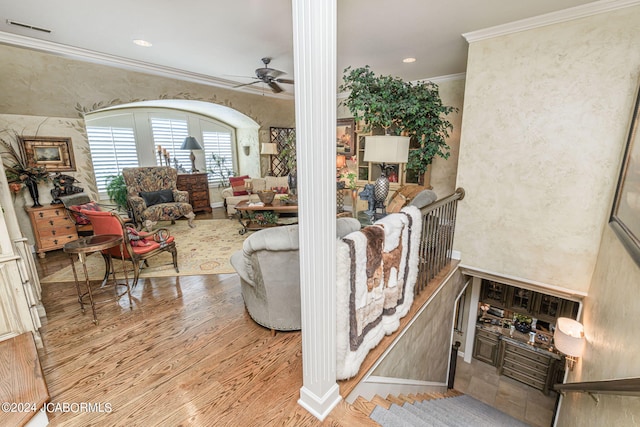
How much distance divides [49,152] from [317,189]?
5119mm

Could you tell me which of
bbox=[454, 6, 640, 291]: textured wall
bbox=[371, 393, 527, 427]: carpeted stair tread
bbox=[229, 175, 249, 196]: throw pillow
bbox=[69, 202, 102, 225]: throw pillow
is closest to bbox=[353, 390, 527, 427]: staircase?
bbox=[371, 393, 527, 427]: carpeted stair tread

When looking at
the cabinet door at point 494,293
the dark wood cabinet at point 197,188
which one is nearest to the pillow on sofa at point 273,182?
the dark wood cabinet at point 197,188

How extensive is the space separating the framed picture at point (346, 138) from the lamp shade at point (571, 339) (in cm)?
467

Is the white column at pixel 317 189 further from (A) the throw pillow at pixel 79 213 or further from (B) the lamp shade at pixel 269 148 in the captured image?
(B) the lamp shade at pixel 269 148

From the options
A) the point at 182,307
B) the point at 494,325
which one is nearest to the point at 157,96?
the point at 182,307

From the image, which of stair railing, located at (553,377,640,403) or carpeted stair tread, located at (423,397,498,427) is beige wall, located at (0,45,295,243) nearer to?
carpeted stair tread, located at (423,397,498,427)

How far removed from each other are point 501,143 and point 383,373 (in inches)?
105

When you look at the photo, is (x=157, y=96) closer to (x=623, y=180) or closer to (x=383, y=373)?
(x=383, y=373)

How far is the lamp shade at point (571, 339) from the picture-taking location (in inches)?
103

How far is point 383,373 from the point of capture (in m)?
2.20

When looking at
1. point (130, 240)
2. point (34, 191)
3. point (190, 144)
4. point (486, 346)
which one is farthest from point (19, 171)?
point (486, 346)

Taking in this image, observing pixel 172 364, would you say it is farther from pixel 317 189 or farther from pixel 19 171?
pixel 19 171

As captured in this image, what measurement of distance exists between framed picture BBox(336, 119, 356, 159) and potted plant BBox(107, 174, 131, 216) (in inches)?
178

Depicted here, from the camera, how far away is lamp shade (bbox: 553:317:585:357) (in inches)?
103
